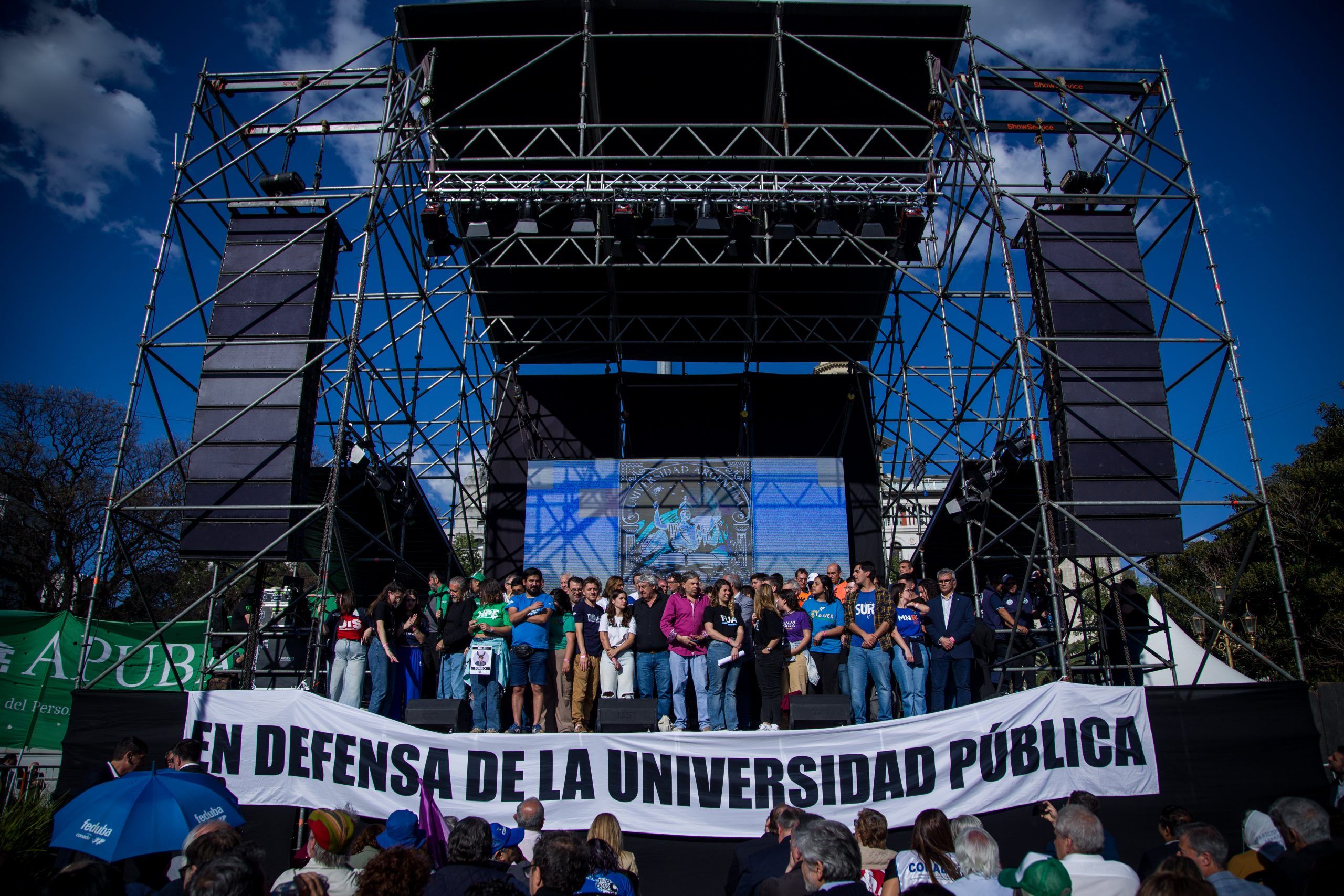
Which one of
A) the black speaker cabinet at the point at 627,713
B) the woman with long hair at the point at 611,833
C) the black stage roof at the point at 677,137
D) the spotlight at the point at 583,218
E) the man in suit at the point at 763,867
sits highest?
the black stage roof at the point at 677,137

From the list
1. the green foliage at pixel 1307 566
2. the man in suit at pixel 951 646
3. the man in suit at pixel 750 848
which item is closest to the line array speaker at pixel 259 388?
the man in suit at pixel 750 848

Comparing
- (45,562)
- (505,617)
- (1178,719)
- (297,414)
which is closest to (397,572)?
(297,414)

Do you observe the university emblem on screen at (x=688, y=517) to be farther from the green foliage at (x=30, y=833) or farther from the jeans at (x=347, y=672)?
the green foliage at (x=30, y=833)

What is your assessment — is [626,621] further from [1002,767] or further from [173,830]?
[173,830]

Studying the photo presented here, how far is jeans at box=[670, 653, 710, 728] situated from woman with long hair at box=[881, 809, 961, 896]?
13.2 ft

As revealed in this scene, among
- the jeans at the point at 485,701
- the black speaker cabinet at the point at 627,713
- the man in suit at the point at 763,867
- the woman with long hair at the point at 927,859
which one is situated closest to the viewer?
the woman with long hair at the point at 927,859

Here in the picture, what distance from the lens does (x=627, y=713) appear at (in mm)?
7176

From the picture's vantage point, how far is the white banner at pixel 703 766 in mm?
6430

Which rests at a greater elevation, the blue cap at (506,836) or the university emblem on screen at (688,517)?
the university emblem on screen at (688,517)

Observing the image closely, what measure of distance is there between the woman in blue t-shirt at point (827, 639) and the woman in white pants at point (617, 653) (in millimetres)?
1843

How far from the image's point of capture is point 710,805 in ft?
21.0

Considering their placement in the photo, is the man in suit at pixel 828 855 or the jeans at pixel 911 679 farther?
the jeans at pixel 911 679

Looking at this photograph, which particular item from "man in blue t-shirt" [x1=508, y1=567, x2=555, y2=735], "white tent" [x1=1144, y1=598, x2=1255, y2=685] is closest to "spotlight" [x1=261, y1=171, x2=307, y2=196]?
"man in blue t-shirt" [x1=508, y1=567, x2=555, y2=735]

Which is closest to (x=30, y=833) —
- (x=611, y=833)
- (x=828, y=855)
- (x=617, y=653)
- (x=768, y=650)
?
(x=617, y=653)
